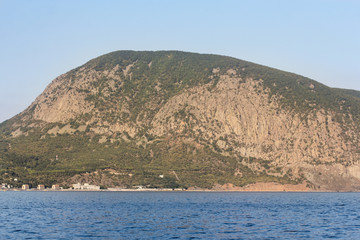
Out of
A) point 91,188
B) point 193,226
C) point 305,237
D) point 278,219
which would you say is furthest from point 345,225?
point 91,188

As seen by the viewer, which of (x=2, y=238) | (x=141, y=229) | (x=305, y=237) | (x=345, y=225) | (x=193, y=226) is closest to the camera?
(x=2, y=238)

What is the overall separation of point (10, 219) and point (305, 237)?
145 ft

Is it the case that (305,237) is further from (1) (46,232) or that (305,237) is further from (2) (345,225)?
(1) (46,232)

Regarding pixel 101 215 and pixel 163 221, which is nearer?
pixel 163 221

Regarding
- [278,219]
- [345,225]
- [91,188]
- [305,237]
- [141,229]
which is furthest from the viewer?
[91,188]

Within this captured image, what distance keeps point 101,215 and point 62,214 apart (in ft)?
23.5

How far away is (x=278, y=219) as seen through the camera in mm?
82188

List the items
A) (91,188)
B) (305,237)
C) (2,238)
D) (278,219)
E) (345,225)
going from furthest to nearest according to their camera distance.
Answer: (91,188), (278,219), (345,225), (305,237), (2,238)

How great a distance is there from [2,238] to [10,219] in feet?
71.1

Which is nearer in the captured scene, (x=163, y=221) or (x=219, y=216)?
(x=163, y=221)

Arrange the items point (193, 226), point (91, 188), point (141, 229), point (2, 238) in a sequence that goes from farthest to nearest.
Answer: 1. point (91, 188)
2. point (193, 226)
3. point (141, 229)
4. point (2, 238)

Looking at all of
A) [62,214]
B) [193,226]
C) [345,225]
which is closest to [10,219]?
[62,214]

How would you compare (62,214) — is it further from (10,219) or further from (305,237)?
(305,237)

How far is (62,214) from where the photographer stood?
284ft
